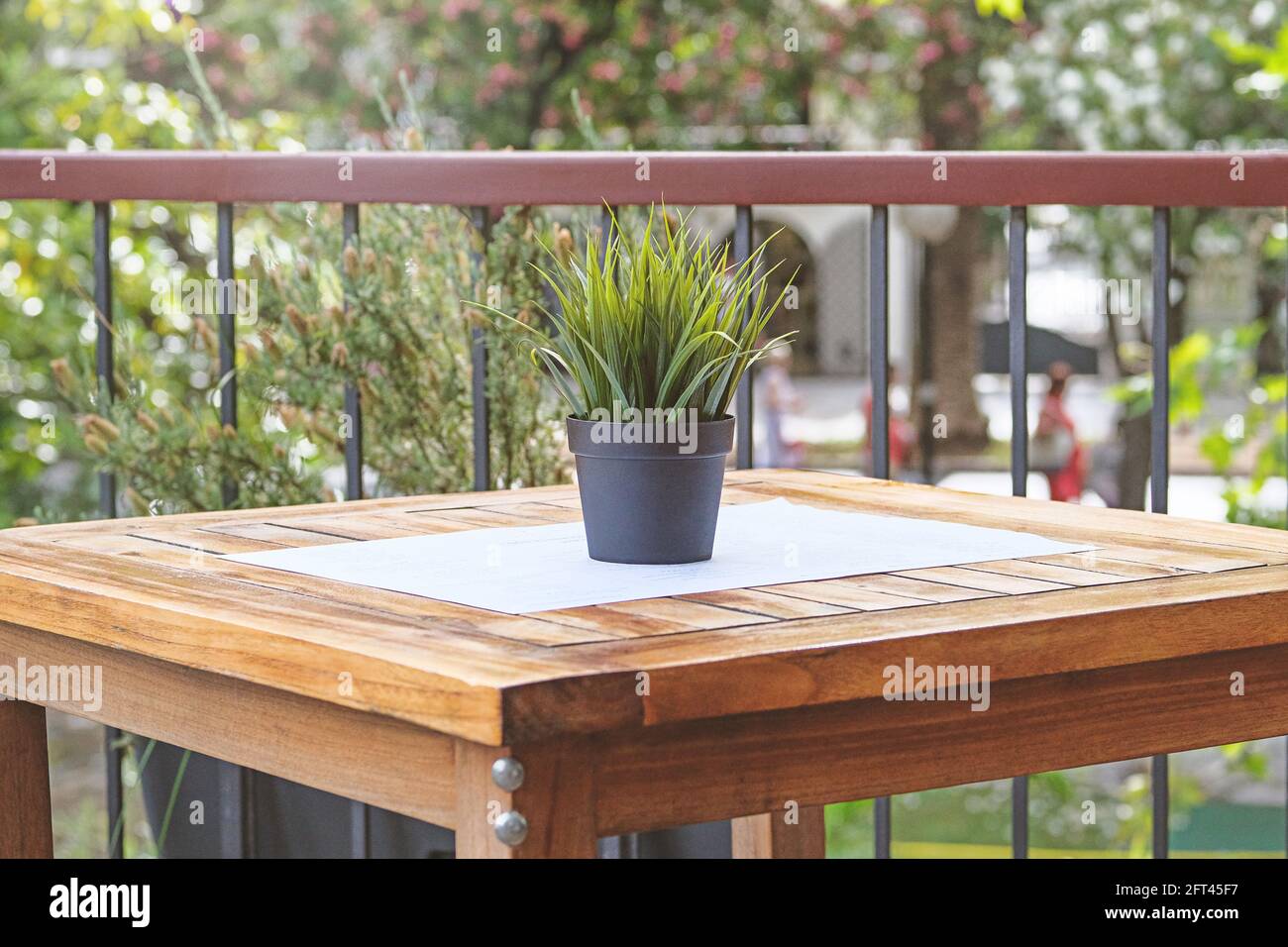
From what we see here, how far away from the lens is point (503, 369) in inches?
92.7

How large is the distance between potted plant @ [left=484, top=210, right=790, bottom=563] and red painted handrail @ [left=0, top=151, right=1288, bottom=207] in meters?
0.82

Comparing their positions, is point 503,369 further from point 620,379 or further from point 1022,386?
point 620,379

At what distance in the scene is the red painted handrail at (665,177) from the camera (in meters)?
1.95

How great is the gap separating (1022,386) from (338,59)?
1088 centimetres

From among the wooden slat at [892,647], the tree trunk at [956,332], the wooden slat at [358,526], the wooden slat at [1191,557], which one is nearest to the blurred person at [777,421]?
the tree trunk at [956,332]

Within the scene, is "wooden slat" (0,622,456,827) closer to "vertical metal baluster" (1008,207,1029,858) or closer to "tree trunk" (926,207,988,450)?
"vertical metal baluster" (1008,207,1029,858)

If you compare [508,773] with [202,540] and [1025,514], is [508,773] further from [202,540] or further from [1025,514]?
[1025,514]

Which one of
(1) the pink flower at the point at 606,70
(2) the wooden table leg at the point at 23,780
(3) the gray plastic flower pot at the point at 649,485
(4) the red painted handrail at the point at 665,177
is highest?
(1) the pink flower at the point at 606,70

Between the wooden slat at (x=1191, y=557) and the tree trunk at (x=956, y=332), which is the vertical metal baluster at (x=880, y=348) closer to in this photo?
the wooden slat at (x=1191, y=557)

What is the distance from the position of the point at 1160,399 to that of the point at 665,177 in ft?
2.10

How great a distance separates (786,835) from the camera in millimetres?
1811

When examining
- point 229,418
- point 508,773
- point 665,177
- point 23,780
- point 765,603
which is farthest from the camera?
point 229,418

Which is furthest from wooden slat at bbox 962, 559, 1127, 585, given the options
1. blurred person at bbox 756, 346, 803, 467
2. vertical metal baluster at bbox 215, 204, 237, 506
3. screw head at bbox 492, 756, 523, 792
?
blurred person at bbox 756, 346, 803, 467

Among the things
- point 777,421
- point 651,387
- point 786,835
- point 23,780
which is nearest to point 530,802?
point 651,387
